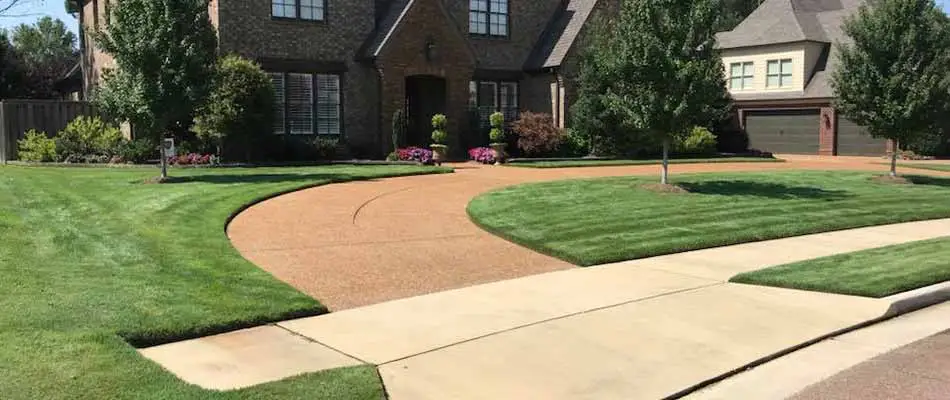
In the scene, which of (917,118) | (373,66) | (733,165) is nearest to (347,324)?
(917,118)

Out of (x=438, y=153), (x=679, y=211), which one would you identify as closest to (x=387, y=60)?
(x=438, y=153)

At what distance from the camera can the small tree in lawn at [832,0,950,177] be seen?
19812mm

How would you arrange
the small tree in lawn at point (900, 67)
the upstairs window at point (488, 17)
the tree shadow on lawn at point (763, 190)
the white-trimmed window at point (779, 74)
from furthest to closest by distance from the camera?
the white-trimmed window at point (779, 74)
the upstairs window at point (488, 17)
the small tree in lawn at point (900, 67)
the tree shadow on lawn at point (763, 190)

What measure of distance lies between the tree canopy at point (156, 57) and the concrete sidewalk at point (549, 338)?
10715 mm

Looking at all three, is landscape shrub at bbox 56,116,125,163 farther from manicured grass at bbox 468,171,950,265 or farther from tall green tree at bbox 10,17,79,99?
tall green tree at bbox 10,17,79,99

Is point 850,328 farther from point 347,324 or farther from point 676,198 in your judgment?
point 676,198

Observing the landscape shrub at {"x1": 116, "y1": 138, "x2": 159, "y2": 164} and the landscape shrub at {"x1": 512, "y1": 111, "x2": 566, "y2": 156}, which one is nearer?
the landscape shrub at {"x1": 116, "y1": 138, "x2": 159, "y2": 164}

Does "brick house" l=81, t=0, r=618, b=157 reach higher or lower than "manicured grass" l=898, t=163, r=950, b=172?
higher

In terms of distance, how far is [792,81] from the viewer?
38781 mm

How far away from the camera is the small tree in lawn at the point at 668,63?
53.6 ft

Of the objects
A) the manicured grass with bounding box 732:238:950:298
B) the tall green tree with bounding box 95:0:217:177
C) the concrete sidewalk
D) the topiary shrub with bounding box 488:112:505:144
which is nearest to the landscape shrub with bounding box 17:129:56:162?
the tall green tree with bounding box 95:0:217:177

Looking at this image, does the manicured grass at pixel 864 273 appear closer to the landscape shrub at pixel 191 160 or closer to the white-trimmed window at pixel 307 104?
the landscape shrub at pixel 191 160

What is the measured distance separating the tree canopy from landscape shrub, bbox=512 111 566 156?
1266 cm

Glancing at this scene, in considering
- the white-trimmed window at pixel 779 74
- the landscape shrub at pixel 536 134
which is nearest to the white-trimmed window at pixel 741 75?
the white-trimmed window at pixel 779 74
